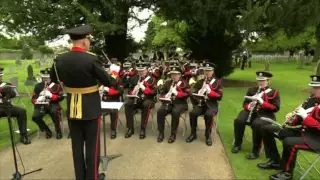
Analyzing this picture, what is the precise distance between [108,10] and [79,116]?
11.0 metres

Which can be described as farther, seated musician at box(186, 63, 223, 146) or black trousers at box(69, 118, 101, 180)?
seated musician at box(186, 63, 223, 146)

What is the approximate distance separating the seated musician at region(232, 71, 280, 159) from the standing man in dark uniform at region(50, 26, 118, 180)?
10.4 feet

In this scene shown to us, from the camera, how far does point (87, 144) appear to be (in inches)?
185

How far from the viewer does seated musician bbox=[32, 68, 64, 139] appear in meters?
7.98

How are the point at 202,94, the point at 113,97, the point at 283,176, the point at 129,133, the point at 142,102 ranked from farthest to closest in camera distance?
1. the point at 113,97
2. the point at 142,102
3. the point at 129,133
4. the point at 202,94
5. the point at 283,176

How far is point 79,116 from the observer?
4.59m

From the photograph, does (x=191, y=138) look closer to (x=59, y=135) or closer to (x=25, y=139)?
(x=59, y=135)

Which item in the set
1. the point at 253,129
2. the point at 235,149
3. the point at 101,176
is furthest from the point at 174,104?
the point at 101,176

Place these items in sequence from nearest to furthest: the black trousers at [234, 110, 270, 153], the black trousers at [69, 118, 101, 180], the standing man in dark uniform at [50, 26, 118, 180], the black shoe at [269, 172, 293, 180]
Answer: the standing man in dark uniform at [50, 26, 118, 180], the black trousers at [69, 118, 101, 180], the black shoe at [269, 172, 293, 180], the black trousers at [234, 110, 270, 153]

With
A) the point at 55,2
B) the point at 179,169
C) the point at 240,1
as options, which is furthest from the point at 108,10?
the point at 179,169

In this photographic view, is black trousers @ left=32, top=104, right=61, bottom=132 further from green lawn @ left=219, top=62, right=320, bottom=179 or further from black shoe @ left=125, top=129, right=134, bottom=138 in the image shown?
green lawn @ left=219, top=62, right=320, bottom=179

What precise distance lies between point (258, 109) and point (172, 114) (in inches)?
78.5

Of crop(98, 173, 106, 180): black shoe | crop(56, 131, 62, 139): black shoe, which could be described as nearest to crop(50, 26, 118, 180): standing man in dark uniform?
crop(98, 173, 106, 180): black shoe

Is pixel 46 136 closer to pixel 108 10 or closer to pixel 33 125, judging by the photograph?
pixel 33 125
